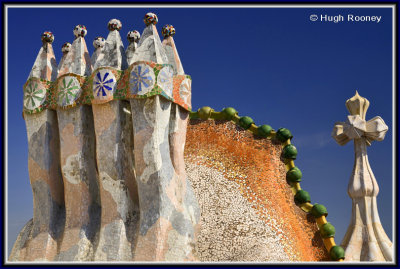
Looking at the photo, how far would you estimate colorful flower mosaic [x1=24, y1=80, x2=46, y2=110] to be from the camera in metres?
9.95

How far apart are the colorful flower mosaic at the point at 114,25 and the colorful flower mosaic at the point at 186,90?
1.83 metres

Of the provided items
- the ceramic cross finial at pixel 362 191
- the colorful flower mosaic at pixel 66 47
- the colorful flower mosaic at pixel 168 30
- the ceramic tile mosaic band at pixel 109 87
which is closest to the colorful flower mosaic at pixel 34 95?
the ceramic tile mosaic band at pixel 109 87

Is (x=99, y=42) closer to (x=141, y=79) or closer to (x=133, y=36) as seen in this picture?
(x=133, y=36)

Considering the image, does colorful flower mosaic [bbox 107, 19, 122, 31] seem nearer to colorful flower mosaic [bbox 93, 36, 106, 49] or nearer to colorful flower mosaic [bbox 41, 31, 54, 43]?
colorful flower mosaic [bbox 93, 36, 106, 49]

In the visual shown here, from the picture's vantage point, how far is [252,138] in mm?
12109

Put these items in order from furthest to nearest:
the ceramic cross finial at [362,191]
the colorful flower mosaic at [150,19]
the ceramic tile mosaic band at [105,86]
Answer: the ceramic cross finial at [362,191] < the colorful flower mosaic at [150,19] < the ceramic tile mosaic band at [105,86]

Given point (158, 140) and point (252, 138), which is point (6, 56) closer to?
point (158, 140)

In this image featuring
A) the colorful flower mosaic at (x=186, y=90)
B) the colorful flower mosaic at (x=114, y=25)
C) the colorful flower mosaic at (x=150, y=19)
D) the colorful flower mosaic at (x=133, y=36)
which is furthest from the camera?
the colorful flower mosaic at (x=133, y=36)

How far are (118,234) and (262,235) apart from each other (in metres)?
2.98

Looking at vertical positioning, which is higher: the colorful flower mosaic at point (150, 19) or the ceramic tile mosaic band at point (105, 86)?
the colorful flower mosaic at point (150, 19)

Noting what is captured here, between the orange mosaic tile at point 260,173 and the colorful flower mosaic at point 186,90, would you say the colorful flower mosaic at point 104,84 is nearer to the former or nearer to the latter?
the colorful flower mosaic at point 186,90

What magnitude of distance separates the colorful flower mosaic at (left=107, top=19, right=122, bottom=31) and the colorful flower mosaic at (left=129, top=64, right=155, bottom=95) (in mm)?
1448

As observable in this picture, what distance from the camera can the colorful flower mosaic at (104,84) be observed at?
9.36m

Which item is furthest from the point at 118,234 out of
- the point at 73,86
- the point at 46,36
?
→ the point at 46,36
